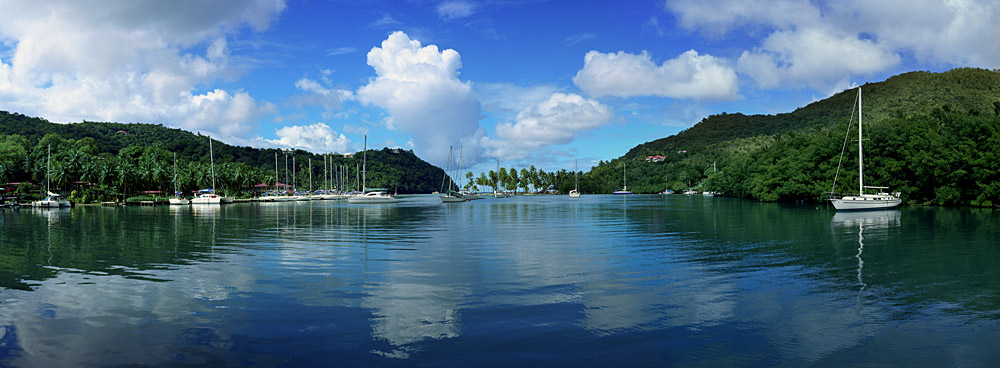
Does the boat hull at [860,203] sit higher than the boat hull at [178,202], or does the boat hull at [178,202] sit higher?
the boat hull at [178,202]

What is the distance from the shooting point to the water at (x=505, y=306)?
9117 mm

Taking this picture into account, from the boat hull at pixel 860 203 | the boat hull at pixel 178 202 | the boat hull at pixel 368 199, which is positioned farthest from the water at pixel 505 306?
the boat hull at pixel 368 199

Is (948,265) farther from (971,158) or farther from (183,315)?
(971,158)

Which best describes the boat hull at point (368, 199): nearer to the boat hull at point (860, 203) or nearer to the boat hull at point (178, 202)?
the boat hull at point (178, 202)

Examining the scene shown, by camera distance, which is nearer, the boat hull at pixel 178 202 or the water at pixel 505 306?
the water at pixel 505 306

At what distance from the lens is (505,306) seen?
12727mm

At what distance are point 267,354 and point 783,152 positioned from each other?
4389 inches

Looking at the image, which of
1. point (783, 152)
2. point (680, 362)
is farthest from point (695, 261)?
point (783, 152)

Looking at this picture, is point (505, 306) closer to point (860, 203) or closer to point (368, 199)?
point (860, 203)

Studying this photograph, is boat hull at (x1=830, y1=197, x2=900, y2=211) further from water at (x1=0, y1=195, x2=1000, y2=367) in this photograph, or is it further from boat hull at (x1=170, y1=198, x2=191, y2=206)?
boat hull at (x1=170, y1=198, x2=191, y2=206)

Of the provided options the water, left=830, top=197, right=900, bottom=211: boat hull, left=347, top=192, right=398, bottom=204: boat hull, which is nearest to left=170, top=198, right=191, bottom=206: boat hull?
left=347, top=192, right=398, bottom=204: boat hull

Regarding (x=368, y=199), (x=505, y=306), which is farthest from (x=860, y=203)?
(x=368, y=199)

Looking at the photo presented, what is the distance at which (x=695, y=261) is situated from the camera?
20344mm

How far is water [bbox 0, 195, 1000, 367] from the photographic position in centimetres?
912
